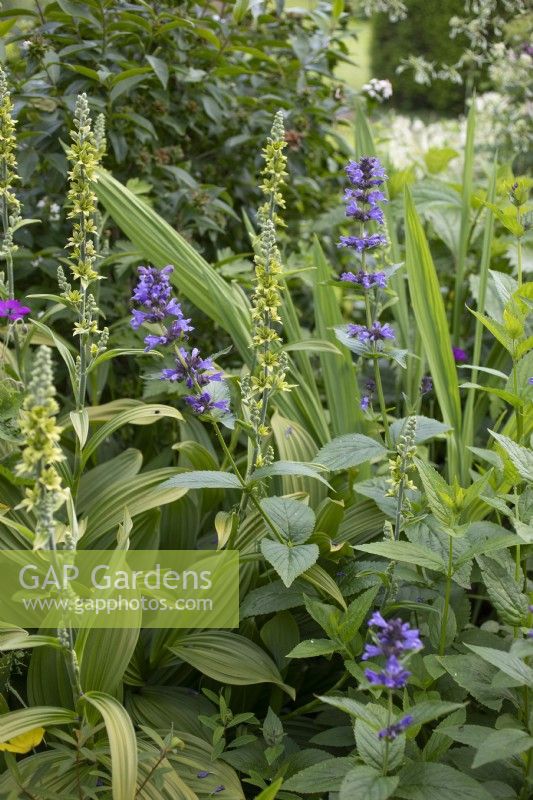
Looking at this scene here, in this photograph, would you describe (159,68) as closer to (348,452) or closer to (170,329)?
(170,329)

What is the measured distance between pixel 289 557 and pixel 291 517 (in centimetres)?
15

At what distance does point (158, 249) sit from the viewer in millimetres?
2236

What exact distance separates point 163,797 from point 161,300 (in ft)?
2.94

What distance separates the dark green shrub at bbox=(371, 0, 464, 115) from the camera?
11.6m

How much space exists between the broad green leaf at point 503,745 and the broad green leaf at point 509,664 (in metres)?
0.08

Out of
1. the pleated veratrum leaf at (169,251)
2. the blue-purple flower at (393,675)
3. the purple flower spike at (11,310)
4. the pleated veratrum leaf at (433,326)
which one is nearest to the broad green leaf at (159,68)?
the pleated veratrum leaf at (169,251)

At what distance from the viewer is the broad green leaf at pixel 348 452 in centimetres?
172

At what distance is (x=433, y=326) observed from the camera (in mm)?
2281

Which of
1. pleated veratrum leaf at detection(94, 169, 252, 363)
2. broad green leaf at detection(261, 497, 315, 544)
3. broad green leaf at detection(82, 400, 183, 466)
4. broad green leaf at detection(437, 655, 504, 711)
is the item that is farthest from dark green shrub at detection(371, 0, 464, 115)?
broad green leaf at detection(437, 655, 504, 711)

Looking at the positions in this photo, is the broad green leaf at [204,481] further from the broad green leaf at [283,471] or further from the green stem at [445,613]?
the green stem at [445,613]

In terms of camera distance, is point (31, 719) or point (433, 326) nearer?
Result: point (31, 719)

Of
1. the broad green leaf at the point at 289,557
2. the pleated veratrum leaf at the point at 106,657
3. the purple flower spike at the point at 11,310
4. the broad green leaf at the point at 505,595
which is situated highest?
the purple flower spike at the point at 11,310

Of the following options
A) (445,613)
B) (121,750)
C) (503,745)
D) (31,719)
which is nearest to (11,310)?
(31,719)

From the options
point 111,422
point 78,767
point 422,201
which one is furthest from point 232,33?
point 78,767
